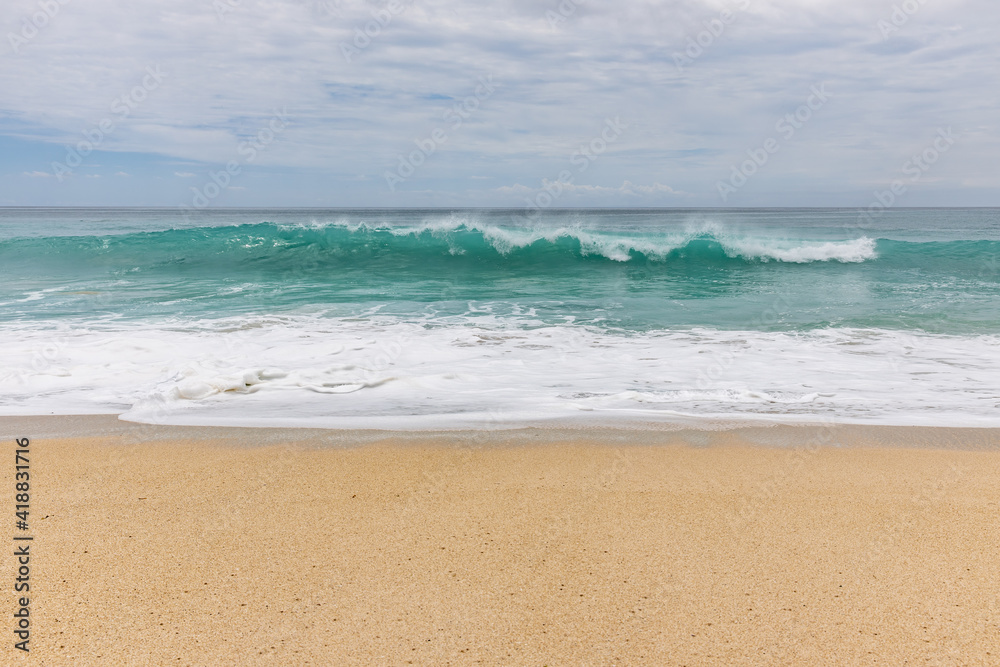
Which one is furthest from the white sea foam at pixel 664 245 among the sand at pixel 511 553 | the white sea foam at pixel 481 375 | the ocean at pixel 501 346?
the sand at pixel 511 553

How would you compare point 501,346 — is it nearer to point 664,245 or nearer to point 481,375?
point 481,375

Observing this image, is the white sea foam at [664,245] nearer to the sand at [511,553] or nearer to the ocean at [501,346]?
the ocean at [501,346]

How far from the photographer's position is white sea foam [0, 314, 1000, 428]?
15.8 feet

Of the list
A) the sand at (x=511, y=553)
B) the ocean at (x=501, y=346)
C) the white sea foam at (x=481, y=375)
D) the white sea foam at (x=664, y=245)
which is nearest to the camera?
the sand at (x=511, y=553)

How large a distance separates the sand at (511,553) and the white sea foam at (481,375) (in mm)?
723

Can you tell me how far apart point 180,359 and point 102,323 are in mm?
2937

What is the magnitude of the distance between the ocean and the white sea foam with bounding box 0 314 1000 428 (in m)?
0.03

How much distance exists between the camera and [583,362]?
6.50 metres

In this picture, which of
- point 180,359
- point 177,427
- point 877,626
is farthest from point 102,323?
point 877,626

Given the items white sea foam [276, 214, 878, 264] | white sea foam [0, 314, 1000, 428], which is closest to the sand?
white sea foam [0, 314, 1000, 428]

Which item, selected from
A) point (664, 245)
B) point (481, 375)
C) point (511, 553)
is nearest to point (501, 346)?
point (481, 375)

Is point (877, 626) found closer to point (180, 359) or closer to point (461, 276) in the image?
point (180, 359)

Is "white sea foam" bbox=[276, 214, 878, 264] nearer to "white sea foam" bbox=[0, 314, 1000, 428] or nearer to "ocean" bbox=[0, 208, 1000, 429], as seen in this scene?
"ocean" bbox=[0, 208, 1000, 429]

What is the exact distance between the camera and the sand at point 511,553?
2.13m
